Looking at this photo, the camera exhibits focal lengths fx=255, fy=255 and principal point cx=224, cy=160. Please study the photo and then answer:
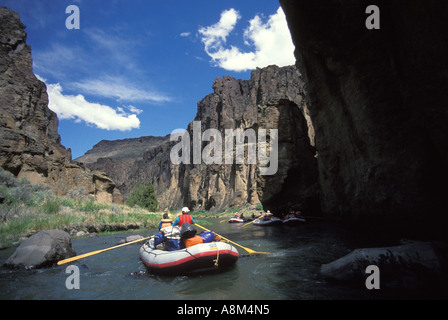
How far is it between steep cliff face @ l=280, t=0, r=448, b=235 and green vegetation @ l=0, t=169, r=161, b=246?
1538 centimetres

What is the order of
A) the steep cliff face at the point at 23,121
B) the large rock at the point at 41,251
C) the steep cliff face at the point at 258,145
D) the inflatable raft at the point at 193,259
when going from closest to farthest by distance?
the inflatable raft at the point at 193,259
the large rock at the point at 41,251
the steep cliff face at the point at 23,121
the steep cliff face at the point at 258,145

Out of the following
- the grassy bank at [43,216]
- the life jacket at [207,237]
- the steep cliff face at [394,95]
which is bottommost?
the grassy bank at [43,216]

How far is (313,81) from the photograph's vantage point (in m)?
13.6

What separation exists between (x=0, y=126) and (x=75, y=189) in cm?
952

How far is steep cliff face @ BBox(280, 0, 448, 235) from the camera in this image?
229 inches

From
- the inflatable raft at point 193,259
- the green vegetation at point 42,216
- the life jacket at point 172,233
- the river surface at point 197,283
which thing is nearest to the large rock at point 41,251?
the river surface at point 197,283

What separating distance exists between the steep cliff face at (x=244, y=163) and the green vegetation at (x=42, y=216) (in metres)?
12.9

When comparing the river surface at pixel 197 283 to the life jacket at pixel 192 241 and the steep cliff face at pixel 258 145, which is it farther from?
the steep cliff face at pixel 258 145

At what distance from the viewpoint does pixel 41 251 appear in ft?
25.2

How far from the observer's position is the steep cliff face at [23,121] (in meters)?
21.4

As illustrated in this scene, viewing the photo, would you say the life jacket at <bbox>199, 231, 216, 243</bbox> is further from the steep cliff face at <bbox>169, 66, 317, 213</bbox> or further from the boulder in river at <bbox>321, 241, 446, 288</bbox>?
the steep cliff face at <bbox>169, 66, 317, 213</bbox>

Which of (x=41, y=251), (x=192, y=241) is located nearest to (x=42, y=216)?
(x=41, y=251)
